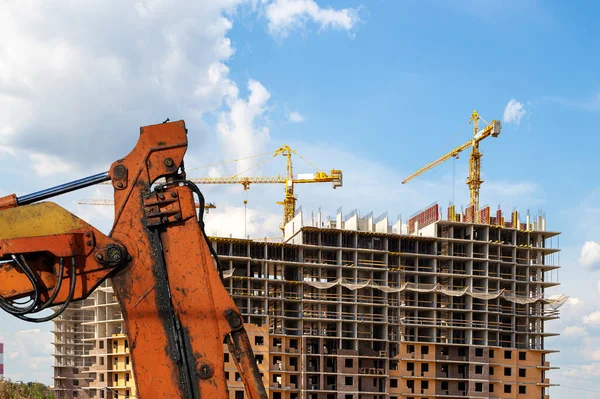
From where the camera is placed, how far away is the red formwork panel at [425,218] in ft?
225

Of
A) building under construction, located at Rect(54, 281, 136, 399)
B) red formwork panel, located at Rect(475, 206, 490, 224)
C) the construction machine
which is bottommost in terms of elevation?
building under construction, located at Rect(54, 281, 136, 399)

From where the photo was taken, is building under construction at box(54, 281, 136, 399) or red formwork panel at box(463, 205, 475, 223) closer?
building under construction at box(54, 281, 136, 399)

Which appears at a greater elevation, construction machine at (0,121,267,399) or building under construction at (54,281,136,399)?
construction machine at (0,121,267,399)

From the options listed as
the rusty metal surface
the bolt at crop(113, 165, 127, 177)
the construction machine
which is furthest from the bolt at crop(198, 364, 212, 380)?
the bolt at crop(113, 165, 127, 177)

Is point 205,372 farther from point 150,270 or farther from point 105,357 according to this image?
point 105,357

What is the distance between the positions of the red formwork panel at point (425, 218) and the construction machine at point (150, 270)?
62.5m

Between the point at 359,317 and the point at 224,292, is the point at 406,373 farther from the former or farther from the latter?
the point at 224,292

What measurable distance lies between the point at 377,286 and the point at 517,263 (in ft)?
46.1

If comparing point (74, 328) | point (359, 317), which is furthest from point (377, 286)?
point (74, 328)

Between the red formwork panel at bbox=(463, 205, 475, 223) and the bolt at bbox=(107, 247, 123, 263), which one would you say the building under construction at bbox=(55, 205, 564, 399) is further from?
the bolt at bbox=(107, 247, 123, 263)

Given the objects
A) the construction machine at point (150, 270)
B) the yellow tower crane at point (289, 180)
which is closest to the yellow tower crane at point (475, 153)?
the yellow tower crane at point (289, 180)

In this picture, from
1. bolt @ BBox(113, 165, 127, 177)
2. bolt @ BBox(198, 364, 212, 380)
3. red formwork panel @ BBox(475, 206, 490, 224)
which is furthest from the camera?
red formwork panel @ BBox(475, 206, 490, 224)

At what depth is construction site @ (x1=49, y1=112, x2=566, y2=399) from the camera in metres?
61.6

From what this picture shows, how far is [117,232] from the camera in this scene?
694cm
